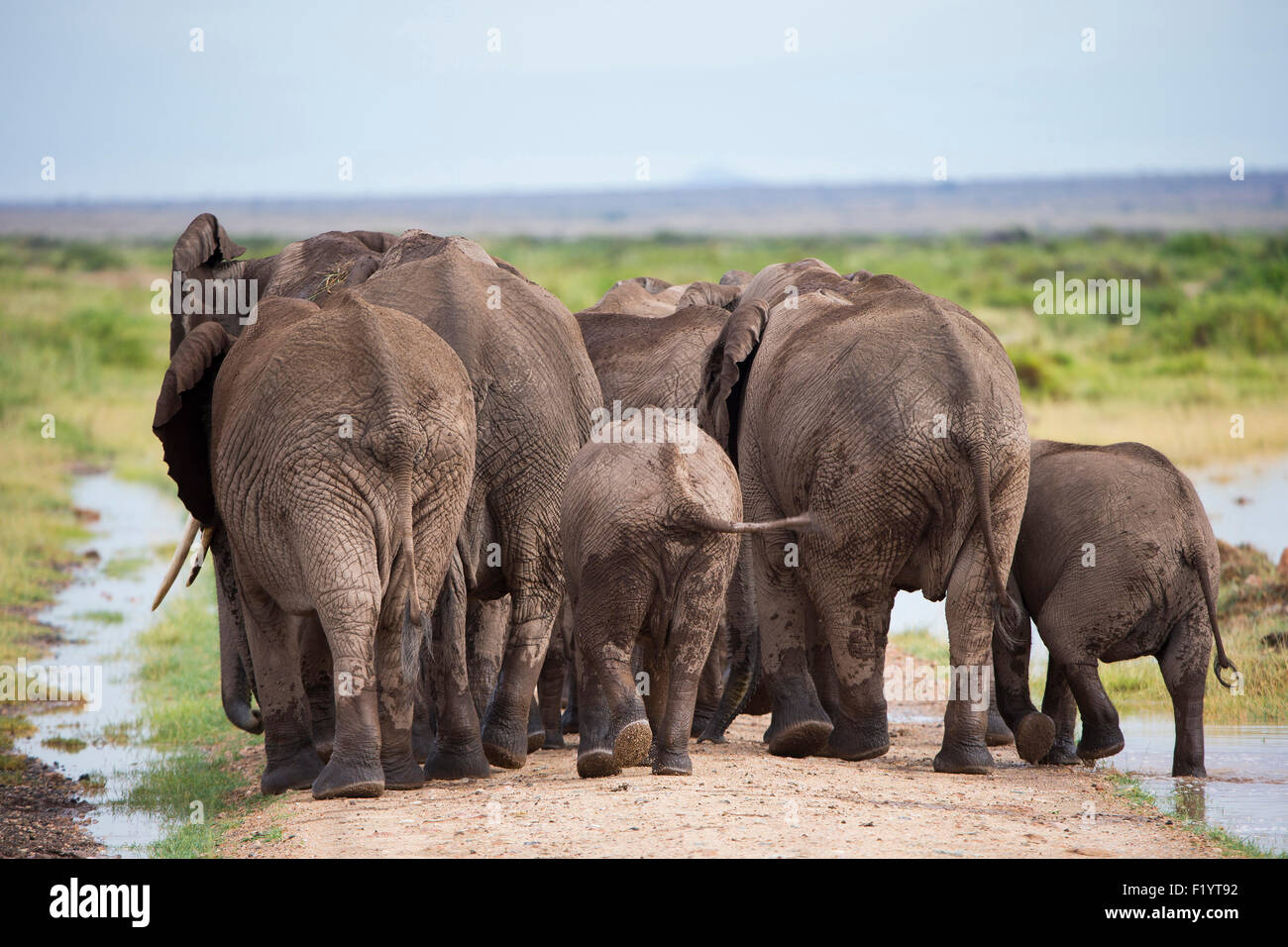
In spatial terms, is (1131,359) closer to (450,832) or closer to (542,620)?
(542,620)

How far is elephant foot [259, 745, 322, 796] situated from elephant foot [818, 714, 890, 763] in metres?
2.64

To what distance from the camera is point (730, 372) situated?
31.7 feet

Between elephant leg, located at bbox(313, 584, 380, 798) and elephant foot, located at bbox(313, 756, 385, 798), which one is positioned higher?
elephant leg, located at bbox(313, 584, 380, 798)

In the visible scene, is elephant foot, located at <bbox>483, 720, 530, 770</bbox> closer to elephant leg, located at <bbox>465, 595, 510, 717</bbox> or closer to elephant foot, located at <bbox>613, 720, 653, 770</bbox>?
elephant leg, located at <bbox>465, 595, 510, 717</bbox>

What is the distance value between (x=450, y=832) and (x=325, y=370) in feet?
6.60

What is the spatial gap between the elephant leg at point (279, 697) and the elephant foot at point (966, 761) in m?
3.04

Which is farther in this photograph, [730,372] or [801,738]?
[730,372]

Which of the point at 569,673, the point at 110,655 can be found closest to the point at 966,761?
the point at 569,673

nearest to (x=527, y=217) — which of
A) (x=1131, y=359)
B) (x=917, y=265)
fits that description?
(x=917, y=265)

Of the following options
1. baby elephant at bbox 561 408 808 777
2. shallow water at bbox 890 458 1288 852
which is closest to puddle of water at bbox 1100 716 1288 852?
shallow water at bbox 890 458 1288 852

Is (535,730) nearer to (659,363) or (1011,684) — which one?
(659,363)

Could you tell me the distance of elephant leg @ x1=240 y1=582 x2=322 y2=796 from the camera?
26.7 ft

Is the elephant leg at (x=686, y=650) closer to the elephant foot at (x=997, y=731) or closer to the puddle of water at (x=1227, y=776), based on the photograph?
the puddle of water at (x=1227, y=776)

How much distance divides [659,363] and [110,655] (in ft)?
17.8
